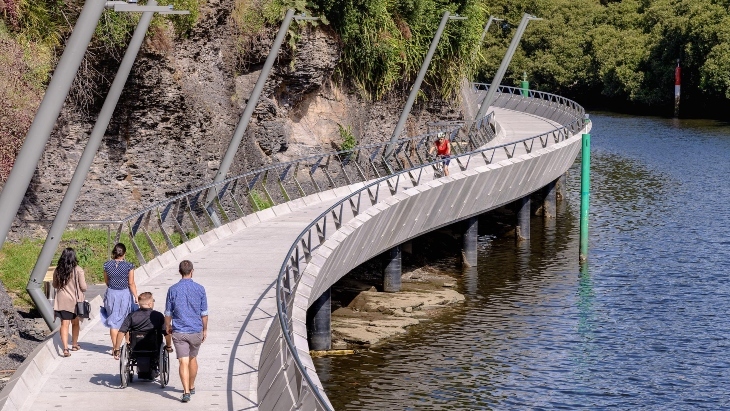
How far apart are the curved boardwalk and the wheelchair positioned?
17 cm

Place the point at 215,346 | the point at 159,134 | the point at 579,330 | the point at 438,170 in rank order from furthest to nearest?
the point at 438,170 → the point at 159,134 → the point at 579,330 → the point at 215,346

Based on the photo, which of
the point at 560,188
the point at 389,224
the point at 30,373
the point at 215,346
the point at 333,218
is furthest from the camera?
the point at 560,188

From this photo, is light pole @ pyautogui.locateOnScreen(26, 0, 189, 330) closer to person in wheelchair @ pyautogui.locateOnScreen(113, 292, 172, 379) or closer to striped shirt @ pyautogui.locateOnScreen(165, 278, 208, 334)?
person in wheelchair @ pyautogui.locateOnScreen(113, 292, 172, 379)

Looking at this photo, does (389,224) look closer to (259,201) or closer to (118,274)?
(259,201)

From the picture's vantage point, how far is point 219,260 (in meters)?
26.4

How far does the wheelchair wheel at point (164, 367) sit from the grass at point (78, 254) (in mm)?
8129

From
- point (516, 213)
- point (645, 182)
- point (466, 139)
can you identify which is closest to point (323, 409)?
point (516, 213)

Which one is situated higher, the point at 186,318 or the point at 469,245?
the point at 186,318

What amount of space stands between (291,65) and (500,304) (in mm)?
12096

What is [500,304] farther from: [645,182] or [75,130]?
[645,182]

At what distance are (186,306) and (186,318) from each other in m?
0.15

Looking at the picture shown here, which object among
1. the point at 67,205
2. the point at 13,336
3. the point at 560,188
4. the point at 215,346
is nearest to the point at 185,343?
the point at 215,346

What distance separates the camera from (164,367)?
16812mm

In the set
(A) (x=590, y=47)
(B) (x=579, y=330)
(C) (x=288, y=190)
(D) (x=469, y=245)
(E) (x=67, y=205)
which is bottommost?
(B) (x=579, y=330)
